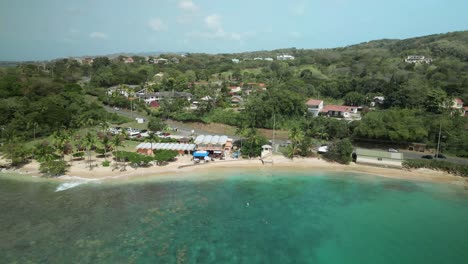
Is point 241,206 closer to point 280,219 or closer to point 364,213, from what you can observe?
point 280,219

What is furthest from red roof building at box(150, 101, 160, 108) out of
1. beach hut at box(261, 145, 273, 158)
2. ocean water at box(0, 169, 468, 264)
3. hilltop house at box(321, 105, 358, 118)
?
hilltop house at box(321, 105, 358, 118)

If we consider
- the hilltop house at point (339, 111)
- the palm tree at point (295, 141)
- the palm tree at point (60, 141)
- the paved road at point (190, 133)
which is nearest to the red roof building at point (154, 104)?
the paved road at point (190, 133)

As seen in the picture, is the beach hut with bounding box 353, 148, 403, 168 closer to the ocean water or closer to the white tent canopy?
the ocean water

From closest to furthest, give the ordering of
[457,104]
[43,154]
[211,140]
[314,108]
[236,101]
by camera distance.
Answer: [43,154], [211,140], [457,104], [314,108], [236,101]

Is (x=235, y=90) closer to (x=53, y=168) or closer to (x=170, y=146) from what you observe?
(x=170, y=146)

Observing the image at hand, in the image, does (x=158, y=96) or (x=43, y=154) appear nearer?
(x=43, y=154)

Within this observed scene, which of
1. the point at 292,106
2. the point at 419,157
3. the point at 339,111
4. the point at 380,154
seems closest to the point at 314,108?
the point at 339,111

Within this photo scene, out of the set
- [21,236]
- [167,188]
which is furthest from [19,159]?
[167,188]

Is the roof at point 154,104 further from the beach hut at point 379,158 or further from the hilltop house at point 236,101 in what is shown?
the beach hut at point 379,158
